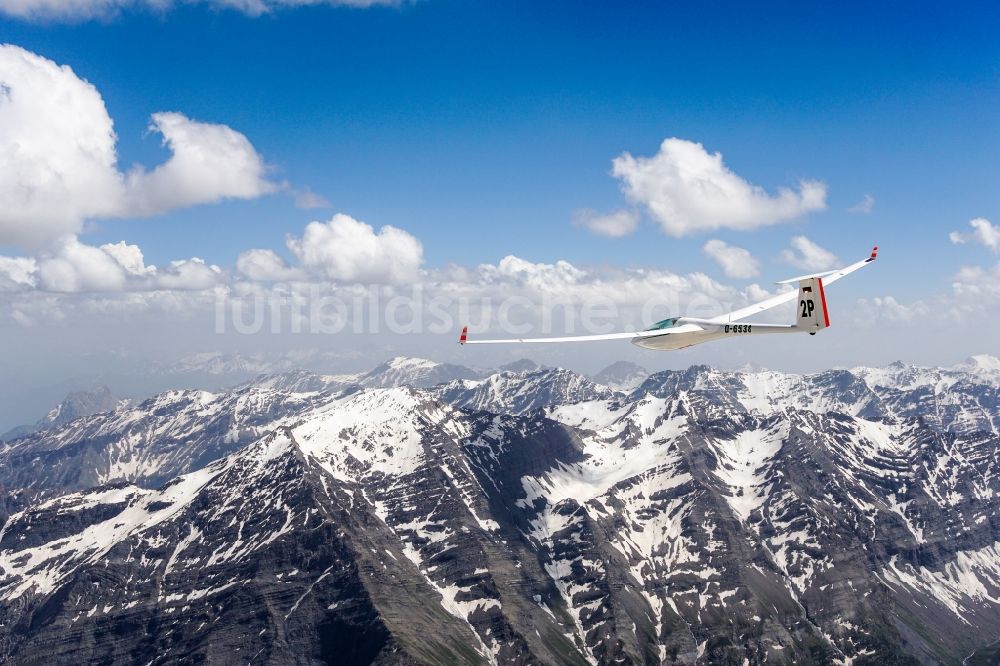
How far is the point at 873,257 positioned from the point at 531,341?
6226 cm

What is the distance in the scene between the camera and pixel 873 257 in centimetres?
11381

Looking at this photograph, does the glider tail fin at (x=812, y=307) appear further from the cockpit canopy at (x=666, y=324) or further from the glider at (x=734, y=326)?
the cockpit canopy at (x=666, y=324)

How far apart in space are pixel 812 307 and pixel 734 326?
1097cm

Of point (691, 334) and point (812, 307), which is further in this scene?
→ point (691, 334)

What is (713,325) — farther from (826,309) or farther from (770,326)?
(826,309)

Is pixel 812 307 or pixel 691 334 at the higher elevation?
pixel 812 307

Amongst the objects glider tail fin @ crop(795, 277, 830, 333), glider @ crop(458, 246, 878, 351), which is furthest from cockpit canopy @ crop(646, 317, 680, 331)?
glider tail fin @ crop(795, 277, 830, 333)

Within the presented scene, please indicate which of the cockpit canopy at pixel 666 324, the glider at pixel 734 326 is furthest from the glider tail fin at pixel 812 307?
the cockpit canopy at pixel 666 324

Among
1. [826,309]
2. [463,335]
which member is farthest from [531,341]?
[826,309]

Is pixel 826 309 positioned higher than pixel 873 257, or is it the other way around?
pixel 873 257

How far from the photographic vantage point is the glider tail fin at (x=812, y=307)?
86312 mm

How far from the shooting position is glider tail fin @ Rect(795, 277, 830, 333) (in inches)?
3398

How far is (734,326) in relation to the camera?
95688 mm

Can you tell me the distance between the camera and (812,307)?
3430 inches
